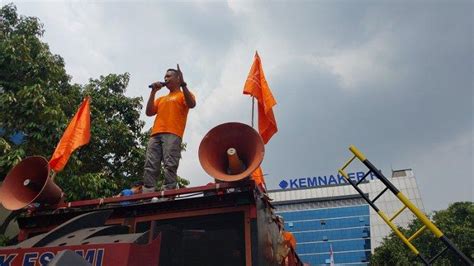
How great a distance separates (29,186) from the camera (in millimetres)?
4184

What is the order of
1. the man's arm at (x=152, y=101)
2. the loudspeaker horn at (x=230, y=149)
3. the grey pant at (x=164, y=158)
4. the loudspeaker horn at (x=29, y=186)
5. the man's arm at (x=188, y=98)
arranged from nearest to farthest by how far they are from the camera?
the loudspeaker horn at (x=230, y=149) < the loudspeaker horn at (x=29, y=186) < the grey pant at (x=164, y=158) < the man's arm at (x=188, y=98) < the man's arm at (x=152, y=101)

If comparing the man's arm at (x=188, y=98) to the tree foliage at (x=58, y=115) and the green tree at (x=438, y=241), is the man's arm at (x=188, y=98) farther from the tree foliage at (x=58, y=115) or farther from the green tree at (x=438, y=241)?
the green tree at (x=438, y=241)

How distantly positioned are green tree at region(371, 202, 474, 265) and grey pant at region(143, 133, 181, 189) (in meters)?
20.6

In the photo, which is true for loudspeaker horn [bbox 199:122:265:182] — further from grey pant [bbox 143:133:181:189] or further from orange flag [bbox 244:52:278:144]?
orange flag [bbox 244:52:278:144]

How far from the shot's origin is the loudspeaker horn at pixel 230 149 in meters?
3.61

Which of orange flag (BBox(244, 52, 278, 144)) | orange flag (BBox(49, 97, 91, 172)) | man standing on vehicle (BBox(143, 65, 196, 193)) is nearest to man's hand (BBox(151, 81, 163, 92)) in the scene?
man standing on vehicle (BBox(143, 65, 196, 193))

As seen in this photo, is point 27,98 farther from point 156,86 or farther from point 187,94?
point 187,94

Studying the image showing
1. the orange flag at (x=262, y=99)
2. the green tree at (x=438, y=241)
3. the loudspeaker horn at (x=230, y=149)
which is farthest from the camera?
the green tree at (x=438, y=241)

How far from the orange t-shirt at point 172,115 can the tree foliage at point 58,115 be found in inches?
152

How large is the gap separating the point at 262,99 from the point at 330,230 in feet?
214

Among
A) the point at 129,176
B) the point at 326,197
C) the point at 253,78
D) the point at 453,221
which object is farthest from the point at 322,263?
the point at 253,78

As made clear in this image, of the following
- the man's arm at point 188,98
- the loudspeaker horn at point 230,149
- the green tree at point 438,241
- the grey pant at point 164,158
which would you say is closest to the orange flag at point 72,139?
the grey pant at point 164,158

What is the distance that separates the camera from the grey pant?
4785 millimetres

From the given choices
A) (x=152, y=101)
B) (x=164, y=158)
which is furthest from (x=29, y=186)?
(x=152, y=101)
